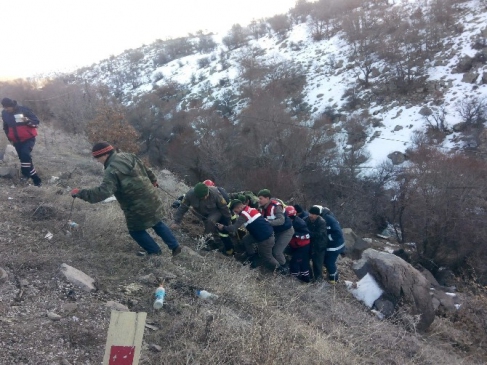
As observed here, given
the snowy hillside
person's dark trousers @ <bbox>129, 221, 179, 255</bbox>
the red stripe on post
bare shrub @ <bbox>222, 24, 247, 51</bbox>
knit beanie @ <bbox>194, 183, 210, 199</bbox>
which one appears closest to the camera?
the red stripe on post

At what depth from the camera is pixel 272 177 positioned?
20.9m

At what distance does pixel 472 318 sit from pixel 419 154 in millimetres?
12349

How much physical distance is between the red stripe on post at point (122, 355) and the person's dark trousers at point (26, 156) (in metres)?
5.45

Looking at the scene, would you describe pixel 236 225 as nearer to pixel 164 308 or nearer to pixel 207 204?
pixel 207 204

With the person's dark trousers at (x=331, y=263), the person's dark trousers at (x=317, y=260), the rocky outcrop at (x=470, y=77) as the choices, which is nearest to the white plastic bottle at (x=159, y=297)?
the person's dark trousers at (x=317, y=260)

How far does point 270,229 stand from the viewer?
590cm

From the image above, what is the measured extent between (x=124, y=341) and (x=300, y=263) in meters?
4.80

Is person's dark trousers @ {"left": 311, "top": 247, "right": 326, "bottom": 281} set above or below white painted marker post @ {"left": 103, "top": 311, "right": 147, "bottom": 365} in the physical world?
below

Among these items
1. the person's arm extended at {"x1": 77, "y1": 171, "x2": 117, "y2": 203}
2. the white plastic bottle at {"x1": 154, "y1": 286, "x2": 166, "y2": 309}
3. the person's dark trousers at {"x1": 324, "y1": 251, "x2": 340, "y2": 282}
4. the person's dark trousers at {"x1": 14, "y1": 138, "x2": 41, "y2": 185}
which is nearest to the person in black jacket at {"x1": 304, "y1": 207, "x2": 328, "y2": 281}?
the person's dark trousers at {"x1": 324, "y1": 251, "x2": 340, "y2": 282}

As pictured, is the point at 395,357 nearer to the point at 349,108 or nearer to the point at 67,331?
the point at 67,331

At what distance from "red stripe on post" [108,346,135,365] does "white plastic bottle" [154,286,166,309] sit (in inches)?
69.7

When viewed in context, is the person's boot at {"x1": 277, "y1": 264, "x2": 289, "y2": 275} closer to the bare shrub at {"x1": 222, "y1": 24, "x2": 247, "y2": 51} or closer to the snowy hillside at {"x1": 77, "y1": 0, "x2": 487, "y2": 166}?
the snowy hillside at {"x1": 77, "y1": 0, "x2": 487, "y2": 166}

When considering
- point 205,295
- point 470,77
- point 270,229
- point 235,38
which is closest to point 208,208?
point 270,229

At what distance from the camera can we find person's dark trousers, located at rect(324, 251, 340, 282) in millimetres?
6911
